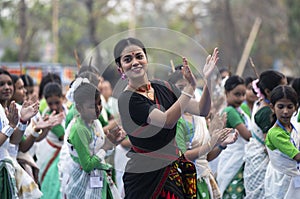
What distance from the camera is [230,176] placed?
8.02 m

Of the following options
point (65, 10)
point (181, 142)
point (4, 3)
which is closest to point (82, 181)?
point (181, 142)

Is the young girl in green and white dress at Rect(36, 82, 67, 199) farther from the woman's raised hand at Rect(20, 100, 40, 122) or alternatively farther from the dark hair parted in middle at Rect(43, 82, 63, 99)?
the woman's raised hand at Rect(20, 100, 40, 122)

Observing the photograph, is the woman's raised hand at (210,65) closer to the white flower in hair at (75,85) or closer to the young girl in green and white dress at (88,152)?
the young girl in green and white dress at (88,152)

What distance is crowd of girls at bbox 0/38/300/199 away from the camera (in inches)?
200

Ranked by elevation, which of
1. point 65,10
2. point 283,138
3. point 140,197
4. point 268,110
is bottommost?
point 140,197

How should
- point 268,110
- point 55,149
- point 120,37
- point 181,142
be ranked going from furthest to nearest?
point 55,149
point 268,110
point 181,142
point 120,37

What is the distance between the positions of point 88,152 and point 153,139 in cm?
164

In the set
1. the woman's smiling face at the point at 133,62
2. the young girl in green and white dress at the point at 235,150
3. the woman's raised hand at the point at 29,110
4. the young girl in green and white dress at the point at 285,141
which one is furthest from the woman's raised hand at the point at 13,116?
the young girl in green and white dress at the point at 235,150

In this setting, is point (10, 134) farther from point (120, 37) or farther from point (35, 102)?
point (120, 37)

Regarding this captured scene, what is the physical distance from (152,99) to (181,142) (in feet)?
3.32

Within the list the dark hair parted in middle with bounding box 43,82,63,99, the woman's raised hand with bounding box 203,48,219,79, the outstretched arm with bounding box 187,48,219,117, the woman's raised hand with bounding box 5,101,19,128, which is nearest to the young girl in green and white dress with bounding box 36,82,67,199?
the dark hair parted in middle with bounding box 43,82,63,99

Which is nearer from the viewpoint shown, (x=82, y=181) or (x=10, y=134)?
(x=10, y=134)

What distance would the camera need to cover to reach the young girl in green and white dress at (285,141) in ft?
20.6

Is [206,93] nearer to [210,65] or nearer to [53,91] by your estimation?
[210,65]
